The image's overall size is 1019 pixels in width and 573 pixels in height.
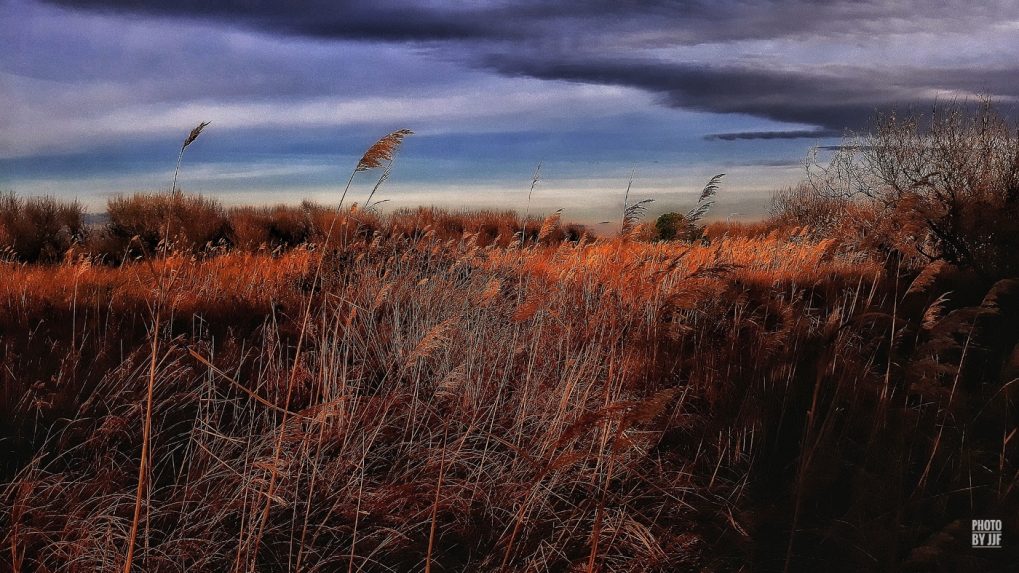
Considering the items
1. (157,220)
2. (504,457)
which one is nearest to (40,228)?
(157,220)

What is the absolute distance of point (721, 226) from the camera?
76.7 feet

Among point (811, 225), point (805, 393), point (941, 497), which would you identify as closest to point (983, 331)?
point (805, 393)

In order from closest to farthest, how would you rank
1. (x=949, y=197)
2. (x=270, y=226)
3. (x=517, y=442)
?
(x=517, y=442) → (x=949, y=197) → (x=270, y=226)

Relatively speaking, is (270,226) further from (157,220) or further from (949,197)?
(949,197)

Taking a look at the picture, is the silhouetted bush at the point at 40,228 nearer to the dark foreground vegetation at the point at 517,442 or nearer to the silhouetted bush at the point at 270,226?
the silhouetted bush at the point at 270,226

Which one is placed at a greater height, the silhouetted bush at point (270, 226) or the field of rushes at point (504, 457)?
the silhouetted bush at point (270, 226)

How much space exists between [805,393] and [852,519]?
4.13 ft

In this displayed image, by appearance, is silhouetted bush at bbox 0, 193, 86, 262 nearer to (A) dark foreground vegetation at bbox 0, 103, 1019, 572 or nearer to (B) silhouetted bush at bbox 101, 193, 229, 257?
(B) silhouetted bush at bbox 101, 193, 229, 257

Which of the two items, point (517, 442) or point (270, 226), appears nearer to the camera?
point (517, 442)

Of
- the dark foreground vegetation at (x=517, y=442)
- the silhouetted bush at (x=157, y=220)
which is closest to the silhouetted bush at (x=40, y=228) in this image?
the silhouetted bush at (x=157, y=220)

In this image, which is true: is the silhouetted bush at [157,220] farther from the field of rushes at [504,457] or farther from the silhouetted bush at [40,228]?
the field of rushes at [504,457]

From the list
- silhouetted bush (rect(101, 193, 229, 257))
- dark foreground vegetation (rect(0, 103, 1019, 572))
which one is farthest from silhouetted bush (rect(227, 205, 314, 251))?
dark foreground vegetation (rect(0, 103, 1019, 572))

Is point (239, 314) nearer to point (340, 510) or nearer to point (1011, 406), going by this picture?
point (340, 510)

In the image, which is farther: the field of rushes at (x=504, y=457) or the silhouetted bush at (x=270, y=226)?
the silhouetted bush at (x=270, y=226)
